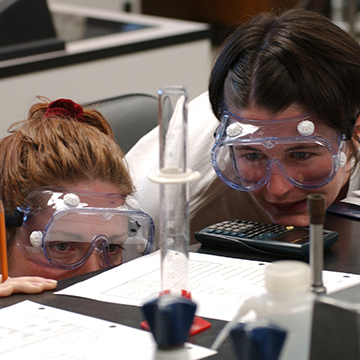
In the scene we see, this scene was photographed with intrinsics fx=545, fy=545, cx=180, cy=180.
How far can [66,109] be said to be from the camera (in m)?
1.19

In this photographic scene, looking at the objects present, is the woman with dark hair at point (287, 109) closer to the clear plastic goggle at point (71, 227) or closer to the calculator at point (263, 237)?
the calculator at point (263, 237)

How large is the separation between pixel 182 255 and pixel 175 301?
154mm

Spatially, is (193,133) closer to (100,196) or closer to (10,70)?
(100,196)

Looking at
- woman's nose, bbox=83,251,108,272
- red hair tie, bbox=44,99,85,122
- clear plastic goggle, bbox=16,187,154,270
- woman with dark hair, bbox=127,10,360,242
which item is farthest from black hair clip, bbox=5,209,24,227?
woman with dark hair, bbox=127,10,360,242

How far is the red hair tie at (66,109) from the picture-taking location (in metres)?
1.17

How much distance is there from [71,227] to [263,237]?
34cm

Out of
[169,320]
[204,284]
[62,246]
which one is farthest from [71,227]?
[169,320]

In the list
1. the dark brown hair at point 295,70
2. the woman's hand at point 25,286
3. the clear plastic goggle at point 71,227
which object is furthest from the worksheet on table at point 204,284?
the dark brown hair at point 295,70

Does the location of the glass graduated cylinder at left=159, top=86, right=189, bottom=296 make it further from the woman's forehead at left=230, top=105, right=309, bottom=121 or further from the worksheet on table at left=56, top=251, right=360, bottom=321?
the woman's forehead at left=230, top=105, right=309, bottom=121

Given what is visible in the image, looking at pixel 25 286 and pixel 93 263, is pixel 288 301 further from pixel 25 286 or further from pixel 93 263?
pixel 93 263

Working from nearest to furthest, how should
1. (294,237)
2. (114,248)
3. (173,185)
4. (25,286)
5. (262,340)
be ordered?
(262,340) → (173,185) → (25,286) → (294,237) → (114,248)

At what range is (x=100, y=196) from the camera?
3.41 feet

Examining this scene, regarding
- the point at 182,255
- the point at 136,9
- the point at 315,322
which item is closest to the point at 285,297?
the point at 315,322

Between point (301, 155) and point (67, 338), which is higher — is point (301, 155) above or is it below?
above
